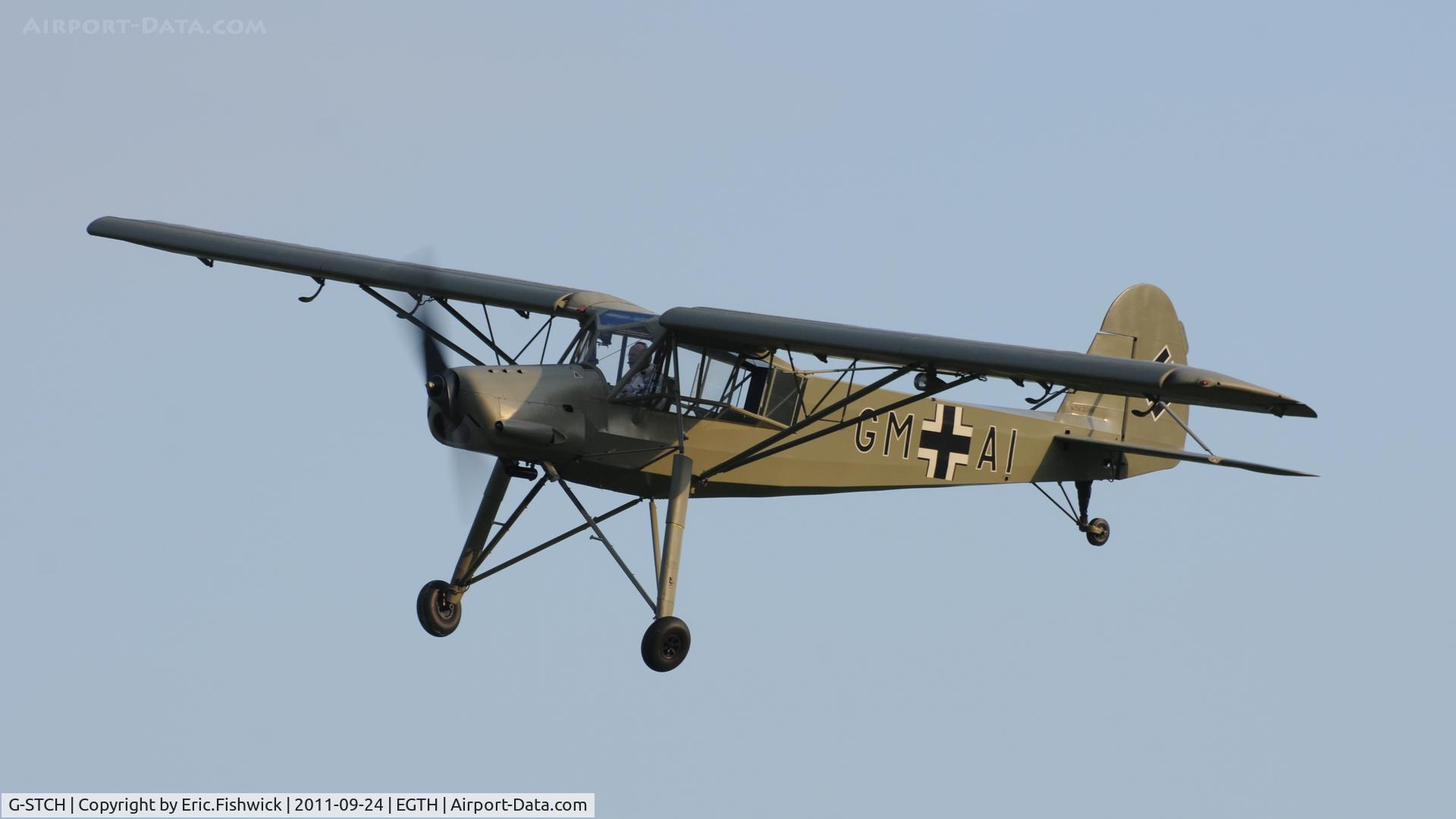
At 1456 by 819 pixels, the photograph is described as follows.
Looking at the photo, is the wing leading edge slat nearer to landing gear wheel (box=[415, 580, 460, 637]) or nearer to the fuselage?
the fuselage

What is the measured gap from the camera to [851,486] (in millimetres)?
20438

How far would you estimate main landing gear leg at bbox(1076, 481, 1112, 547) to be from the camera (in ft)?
76.7

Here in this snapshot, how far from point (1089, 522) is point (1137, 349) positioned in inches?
82.7

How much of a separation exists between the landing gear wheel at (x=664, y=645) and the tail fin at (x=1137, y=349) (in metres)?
7.26

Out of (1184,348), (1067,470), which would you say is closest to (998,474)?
(1067,470)

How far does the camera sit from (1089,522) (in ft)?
77.0

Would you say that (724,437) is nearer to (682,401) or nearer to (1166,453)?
(682,401)

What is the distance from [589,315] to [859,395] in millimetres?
2863

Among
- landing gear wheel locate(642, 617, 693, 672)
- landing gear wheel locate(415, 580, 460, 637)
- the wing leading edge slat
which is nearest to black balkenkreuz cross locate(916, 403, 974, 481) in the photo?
the wing leading edge slat

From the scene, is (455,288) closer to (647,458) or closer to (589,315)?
(589,315)

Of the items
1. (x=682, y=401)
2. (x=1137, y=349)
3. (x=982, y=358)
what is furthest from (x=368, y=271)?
(x=1137, y=349)

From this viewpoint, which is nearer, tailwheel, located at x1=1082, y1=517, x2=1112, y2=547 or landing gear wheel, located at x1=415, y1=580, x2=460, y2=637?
landing gear wheel, located at x1=415, y1=580, x2=460, y2=637

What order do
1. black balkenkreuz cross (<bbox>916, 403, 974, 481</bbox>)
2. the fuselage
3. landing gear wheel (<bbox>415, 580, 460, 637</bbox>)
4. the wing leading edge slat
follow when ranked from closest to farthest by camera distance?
the wing leading edge slat < the fuselage < landing gear wheel (<bbox>415, 580, 460, 637</bbox>) < black balkenkreuz cross (<bbox>916, 403, 974, 481</bbox>)

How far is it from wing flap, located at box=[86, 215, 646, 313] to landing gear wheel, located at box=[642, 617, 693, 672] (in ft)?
9.48
